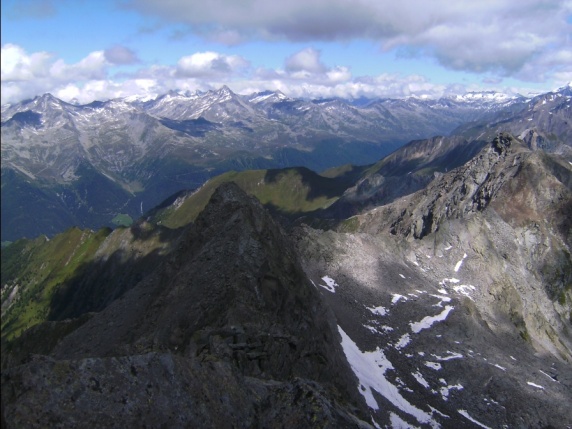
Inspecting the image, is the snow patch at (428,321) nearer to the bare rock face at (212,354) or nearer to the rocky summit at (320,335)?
the rocky summit at (320,335)

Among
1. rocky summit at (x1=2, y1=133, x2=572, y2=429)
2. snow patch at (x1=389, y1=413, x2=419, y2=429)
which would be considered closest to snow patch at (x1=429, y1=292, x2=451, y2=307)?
rocky summit at (x1=2, y1=133, x2=572, y2=429)

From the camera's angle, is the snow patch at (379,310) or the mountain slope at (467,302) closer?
the mountain slope at (467,302)

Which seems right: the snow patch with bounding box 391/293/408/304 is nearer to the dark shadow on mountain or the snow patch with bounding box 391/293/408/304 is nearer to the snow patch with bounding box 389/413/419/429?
the snow patch with bounding box 389/413/419/429

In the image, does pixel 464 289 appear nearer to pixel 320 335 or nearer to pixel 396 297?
pixel 396 297

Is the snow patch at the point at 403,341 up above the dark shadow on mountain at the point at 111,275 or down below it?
above

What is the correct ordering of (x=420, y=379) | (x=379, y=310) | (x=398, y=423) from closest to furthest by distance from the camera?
(x=398, y=423), (x=420, y=379), (x=379, y=310)

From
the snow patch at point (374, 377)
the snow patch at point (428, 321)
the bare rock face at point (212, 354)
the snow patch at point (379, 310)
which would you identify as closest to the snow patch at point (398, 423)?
the snow patch at point (374, 377)

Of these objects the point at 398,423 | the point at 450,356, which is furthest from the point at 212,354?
the point at 450,356
